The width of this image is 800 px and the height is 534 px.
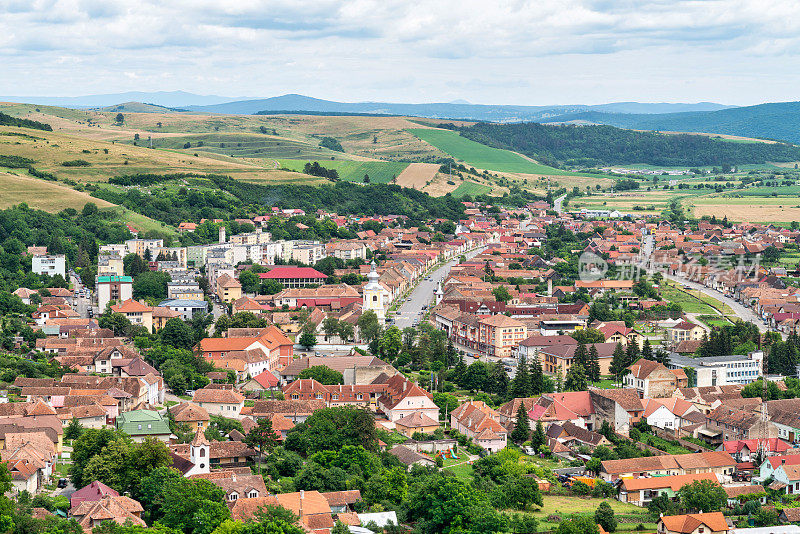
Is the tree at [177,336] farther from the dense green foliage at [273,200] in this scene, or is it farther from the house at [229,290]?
the dense green foliage at [273,200]

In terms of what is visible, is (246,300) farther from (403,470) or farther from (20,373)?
(403,470)

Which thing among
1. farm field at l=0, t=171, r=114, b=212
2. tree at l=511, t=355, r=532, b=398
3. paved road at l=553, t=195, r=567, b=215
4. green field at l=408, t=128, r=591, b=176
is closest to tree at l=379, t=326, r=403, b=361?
tree at l=511, t=355, r=532, b=398

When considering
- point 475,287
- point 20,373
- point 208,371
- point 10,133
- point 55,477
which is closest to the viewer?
point 55,477

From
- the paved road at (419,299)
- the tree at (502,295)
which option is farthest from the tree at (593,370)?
the tree at (502,295)

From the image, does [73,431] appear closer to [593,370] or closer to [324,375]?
[324,375]

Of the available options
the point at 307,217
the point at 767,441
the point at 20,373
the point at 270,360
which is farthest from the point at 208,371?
the point at 307,217

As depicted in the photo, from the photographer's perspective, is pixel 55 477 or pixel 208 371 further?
pixel 208 371
